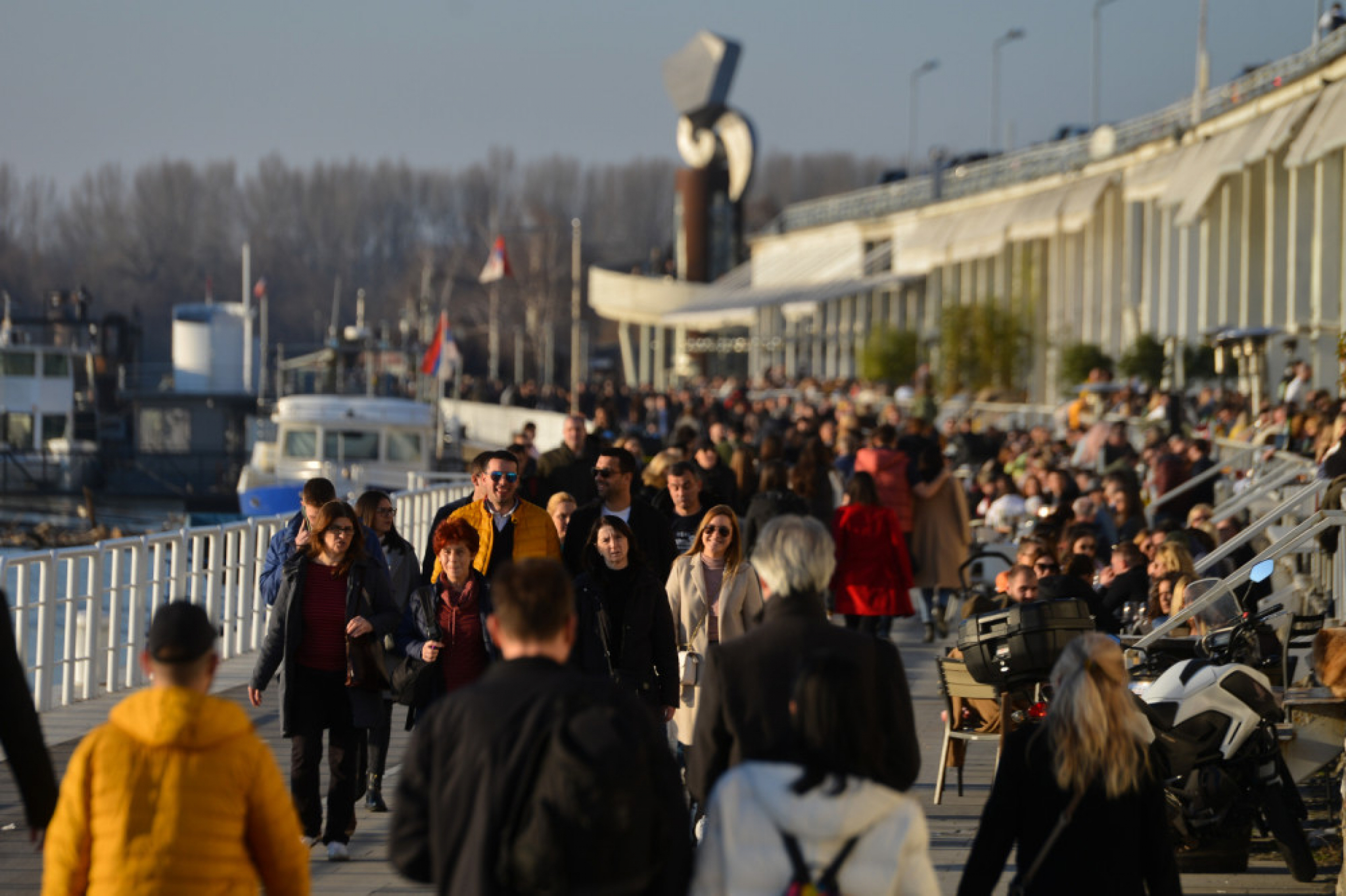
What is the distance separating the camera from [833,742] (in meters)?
4.29

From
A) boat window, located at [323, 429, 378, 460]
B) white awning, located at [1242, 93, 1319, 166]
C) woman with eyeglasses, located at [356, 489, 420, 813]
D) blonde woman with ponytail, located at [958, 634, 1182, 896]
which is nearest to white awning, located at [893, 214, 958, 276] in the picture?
white awning, located at [1242, 93, 1319, 166]

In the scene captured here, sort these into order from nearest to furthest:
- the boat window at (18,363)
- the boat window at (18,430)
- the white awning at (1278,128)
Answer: the white awning at (1278,128)
the boat window at (18,363)
the boat window at (18,430)

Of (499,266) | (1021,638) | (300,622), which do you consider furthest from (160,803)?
(499,266)

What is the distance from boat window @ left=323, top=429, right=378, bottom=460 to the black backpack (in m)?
27.4

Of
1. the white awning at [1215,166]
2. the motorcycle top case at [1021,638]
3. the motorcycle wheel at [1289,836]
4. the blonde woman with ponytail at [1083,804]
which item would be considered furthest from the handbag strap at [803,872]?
the white awning at [1215,166]

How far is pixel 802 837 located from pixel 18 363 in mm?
53820

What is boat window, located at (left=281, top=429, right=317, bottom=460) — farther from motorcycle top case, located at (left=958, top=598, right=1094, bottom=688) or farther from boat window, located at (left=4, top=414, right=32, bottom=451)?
boat window, located at (left=4, top=414, right=32, bottom=451)

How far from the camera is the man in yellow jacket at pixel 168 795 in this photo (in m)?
4.47

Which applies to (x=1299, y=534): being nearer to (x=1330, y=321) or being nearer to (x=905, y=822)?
(x=905, y=822)

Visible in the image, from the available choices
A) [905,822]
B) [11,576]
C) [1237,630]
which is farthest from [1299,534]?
[11,576]

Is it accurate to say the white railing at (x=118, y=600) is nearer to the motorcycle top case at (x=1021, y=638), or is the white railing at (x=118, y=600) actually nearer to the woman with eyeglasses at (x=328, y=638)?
the woman with eyeglasses at (x=328, y=638)

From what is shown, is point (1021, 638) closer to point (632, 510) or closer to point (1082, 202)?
point (632, 510)

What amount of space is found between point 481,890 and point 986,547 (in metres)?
13.9

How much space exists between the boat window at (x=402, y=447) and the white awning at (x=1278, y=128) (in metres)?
14.9
